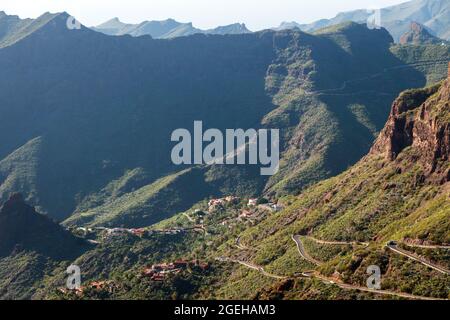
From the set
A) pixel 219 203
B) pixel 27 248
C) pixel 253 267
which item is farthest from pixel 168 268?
pixel 219 203

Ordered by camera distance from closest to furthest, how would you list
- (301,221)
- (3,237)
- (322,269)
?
(322,269) < (301,221) < (3,237)

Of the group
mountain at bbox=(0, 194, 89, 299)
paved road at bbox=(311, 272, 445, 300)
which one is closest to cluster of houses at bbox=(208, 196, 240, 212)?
mountain at bbox=(0, 194, 89, 299)

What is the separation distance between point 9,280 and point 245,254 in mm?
47921

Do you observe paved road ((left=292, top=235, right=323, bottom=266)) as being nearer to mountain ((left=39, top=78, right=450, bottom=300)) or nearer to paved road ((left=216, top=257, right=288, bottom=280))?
mountain ((left=39, top=78, right=450, bottom=300))

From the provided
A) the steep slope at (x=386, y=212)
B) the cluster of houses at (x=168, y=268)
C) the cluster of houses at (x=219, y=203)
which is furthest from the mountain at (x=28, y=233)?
the cluster of houses at (x=219, y=203)

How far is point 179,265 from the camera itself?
350ft

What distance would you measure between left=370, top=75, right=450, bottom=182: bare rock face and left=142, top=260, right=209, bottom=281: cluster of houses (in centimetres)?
3839

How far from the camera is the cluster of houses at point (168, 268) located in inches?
3986

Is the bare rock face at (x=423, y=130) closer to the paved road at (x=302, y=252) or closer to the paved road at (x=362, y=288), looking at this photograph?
the paved road at (x=302, y=252)

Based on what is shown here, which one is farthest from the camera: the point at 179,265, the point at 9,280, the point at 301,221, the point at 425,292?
the point at 9,280

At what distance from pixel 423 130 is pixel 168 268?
155ft
